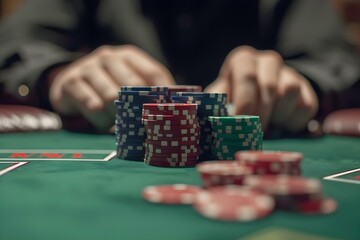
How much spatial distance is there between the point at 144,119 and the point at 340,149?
4.34ft

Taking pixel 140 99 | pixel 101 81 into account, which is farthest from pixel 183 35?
pixel 140 99

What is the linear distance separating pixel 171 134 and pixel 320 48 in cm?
269

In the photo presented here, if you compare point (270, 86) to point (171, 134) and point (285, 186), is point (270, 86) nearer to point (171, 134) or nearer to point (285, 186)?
point (171, 134)

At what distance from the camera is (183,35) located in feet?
17.6

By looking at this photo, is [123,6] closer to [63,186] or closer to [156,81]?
[156,81]

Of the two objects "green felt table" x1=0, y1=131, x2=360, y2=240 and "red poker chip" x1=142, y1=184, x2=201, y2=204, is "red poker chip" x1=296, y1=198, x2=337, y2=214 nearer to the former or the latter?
"green felt table" x1=0, y1=131, x2=360, y2=240

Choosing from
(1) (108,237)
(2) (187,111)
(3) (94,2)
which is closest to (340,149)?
(2) (187,111)

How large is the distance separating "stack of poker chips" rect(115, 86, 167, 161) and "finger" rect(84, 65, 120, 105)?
40.9 inches

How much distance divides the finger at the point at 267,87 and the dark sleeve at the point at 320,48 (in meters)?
0.70

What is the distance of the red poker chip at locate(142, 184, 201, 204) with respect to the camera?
1650 millimetres

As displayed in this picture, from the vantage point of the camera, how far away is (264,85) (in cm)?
352

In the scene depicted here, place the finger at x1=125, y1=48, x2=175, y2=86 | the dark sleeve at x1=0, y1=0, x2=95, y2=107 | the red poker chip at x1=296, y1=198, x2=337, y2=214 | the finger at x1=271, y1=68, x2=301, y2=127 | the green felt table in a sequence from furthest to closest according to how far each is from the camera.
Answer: the dark sleeve at x1=0, y1=0, x2=95, y2=107
the finger at x1=125, y1=48, x2=175, y2=86
the finger at x1=271, y1=68, x2=301, y2=127
the red poker chip at x1=296, y1=198, x2=337, y2=214
the green felt table

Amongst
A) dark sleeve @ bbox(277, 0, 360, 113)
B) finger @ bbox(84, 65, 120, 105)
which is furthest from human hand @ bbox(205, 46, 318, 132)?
finger @ bbox(84, 65, 120, 105)

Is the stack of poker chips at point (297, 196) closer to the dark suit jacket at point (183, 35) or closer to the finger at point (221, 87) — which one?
the finger at point (221, 87)
